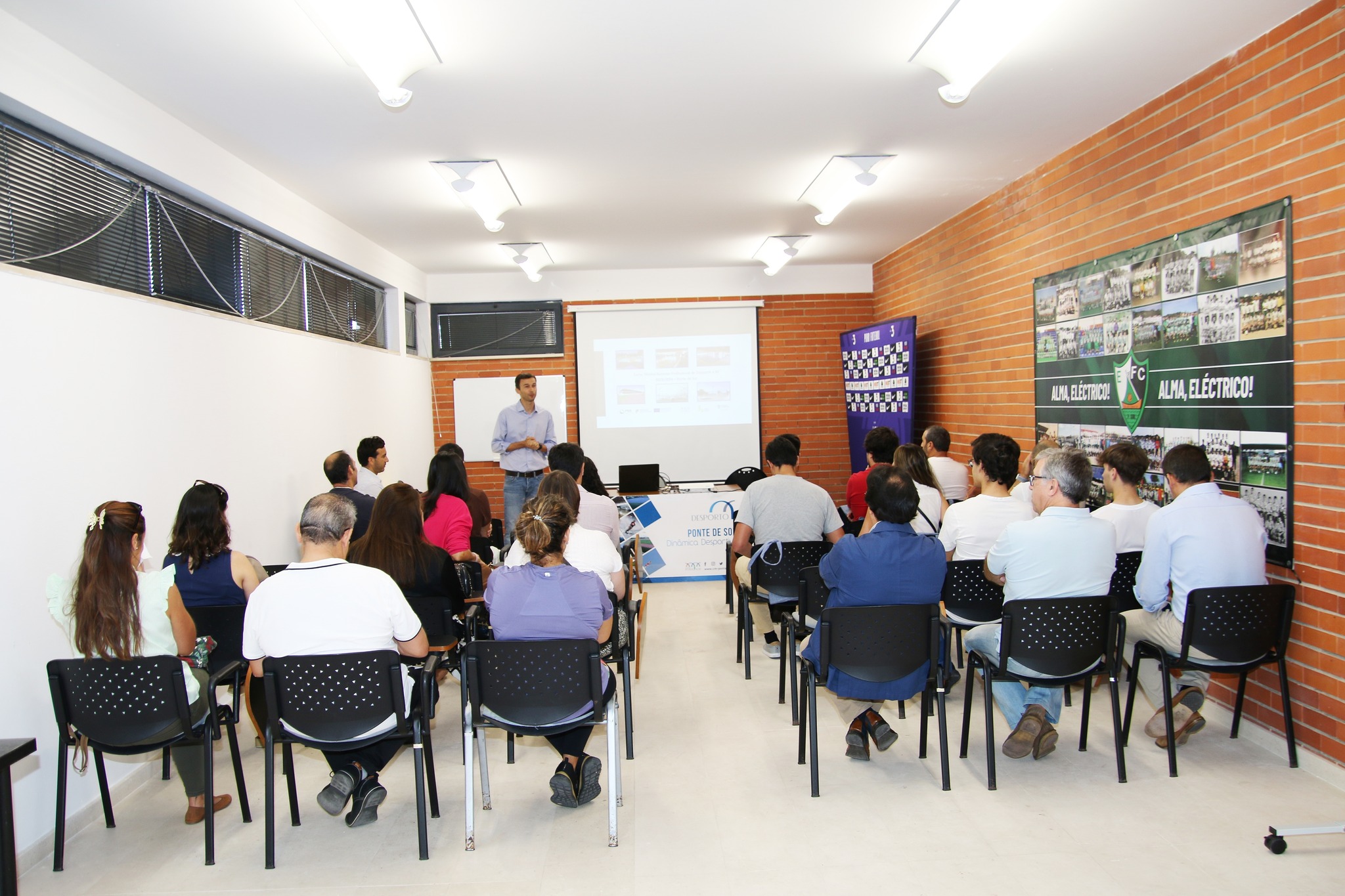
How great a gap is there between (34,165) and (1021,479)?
5230 mm

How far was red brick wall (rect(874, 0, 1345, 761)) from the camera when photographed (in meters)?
2.98

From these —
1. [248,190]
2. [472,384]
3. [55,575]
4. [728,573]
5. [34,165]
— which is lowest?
[728,573]

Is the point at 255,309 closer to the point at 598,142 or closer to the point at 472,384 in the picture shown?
the point at 598,142

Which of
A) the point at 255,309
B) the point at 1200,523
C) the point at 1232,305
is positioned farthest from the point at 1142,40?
the point at 255,309

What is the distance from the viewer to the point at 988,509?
376 cm

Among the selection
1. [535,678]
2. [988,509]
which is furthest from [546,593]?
[988,509]

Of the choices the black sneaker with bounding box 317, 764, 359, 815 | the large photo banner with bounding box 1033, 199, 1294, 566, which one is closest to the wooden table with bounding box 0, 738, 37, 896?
the black sneaker with bounding box 317, 764, 359, 815

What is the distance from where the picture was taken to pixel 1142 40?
131 inches

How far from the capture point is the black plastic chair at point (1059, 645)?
2939 millimetres

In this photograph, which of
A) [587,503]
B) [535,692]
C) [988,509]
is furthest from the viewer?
[587,503]

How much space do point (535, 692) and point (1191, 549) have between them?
8.08 ft

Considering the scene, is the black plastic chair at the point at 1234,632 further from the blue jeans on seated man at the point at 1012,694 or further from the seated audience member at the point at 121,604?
the seated audience member at the point at 121,604

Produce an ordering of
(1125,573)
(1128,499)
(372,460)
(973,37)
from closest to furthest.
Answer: (973,37)
(1125,573)
(1128,499)
(372,460)

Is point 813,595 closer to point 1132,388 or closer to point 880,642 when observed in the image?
point 880,642
